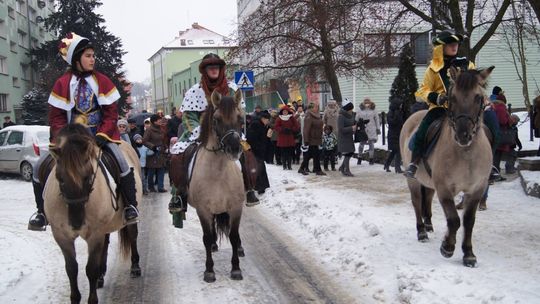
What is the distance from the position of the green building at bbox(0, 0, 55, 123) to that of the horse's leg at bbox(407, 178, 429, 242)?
124ft

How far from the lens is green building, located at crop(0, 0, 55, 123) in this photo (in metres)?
40.2

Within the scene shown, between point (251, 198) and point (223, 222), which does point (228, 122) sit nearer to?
point (251, 198)

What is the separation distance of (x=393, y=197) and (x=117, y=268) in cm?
616

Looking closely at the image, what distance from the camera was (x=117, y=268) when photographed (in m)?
7.21

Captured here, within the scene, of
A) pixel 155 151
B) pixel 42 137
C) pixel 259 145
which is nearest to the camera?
pixel 259 145

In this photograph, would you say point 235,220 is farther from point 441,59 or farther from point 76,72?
point 441,59

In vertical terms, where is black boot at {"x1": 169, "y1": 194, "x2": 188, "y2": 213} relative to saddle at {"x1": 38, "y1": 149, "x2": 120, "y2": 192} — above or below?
below

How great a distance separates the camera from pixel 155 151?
574 inches

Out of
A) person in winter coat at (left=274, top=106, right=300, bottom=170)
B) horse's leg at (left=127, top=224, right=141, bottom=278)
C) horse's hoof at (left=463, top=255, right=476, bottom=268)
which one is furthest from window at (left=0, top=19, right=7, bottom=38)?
horse's hoof at (left=463, top=255, right=476, bottom=268)

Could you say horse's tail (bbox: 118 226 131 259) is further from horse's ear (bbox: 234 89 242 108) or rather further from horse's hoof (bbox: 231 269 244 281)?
horse's ear (bbox: 234 89 242 108)

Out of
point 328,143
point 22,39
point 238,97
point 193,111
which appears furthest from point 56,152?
point 22,39

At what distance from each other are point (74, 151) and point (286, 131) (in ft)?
39.6

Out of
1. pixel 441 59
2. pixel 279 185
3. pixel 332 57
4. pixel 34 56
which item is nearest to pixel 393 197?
pixel 279 185

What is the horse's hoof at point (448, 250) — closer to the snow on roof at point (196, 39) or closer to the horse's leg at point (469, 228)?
the horse's leg at point (469, 228)
